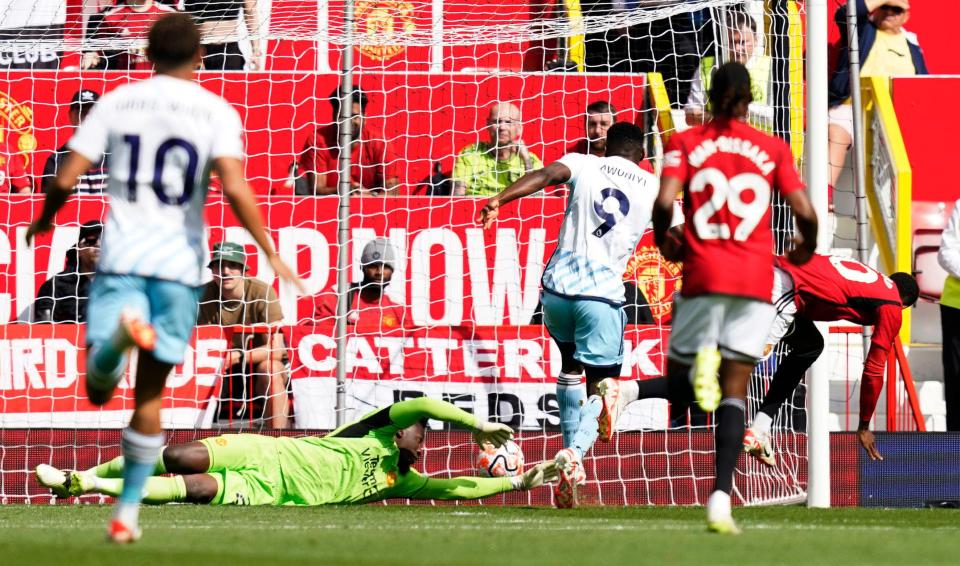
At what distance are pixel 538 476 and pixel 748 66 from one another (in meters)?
3.81

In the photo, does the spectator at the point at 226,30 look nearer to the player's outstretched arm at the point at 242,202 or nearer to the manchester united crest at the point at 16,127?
the manchester united crest at the point at 16,127

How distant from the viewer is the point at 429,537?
584cm

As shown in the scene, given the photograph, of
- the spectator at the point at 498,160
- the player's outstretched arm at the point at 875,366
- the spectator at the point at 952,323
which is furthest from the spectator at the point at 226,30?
the spectator at the point at 952,323

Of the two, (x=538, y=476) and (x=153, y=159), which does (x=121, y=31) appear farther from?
(x=153, y=159)

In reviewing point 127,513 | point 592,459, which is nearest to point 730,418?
point 127,513

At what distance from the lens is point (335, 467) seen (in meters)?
8.88

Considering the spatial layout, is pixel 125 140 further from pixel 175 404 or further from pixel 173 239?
pixel 175 404

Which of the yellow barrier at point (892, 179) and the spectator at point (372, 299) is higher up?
the yellow barrier at point (892, 179)

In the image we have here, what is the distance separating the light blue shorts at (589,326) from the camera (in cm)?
849

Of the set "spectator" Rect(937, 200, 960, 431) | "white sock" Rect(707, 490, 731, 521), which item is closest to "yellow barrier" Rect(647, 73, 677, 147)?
"spectator" Rect(937, 200, 960, 431)

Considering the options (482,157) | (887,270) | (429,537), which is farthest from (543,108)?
(429,537)

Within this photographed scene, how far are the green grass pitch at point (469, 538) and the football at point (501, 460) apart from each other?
900 mm

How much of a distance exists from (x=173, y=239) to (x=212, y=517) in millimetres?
2457

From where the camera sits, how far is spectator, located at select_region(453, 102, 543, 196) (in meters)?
11.7
